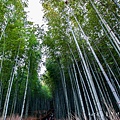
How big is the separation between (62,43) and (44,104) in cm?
1225

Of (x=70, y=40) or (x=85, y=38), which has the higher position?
(x=70, y=40)

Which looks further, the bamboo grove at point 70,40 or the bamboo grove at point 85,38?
the bamboo grove at point 70,40

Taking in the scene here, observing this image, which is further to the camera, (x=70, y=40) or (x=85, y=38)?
(x=70, y=40)

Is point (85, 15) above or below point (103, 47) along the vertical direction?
above

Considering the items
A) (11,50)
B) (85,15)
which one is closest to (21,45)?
(11,50)

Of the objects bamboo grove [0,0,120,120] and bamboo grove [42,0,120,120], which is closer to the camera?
bamboo grove [42,0,120,120]

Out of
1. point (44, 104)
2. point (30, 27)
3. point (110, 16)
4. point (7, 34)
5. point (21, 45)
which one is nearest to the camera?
point (110, 16)

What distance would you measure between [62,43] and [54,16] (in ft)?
3.64

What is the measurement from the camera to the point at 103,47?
6043 mm

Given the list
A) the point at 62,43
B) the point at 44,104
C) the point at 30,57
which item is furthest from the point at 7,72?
the point at 44,104

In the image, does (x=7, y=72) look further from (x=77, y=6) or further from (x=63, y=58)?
(x=77, y=6)

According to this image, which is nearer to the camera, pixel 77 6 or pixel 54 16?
pixel 77 6

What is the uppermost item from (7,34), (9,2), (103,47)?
(9,2)

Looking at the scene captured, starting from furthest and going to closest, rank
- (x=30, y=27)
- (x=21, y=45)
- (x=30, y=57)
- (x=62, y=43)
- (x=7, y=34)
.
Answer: (x=30, y=57)
(x=30, y=27)
(x=62, y=43)
(x=21, y=45)
(x=7, y=34)
